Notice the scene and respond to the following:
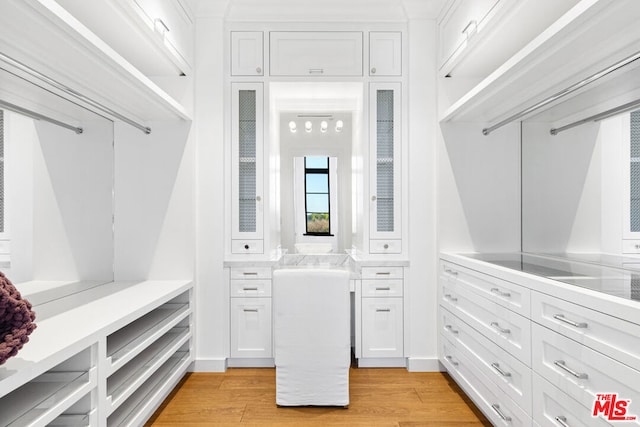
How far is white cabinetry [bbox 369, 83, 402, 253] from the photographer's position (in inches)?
113

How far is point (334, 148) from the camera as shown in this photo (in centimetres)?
343

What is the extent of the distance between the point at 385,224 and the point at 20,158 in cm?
228

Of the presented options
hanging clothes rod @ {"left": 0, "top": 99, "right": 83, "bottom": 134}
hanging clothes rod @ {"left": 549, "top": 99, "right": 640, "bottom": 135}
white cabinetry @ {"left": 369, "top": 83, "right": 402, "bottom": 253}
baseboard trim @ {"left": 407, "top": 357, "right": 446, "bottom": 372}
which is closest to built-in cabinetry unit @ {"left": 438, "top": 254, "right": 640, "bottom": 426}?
baseboard trim @ {"left": 407, "top": 357, "right": 446, "bottom": 372}

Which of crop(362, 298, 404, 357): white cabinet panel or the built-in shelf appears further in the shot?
crop(362, 298, 404, 357): white cabinet panel

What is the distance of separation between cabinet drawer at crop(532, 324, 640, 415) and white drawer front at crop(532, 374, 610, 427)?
3 cm

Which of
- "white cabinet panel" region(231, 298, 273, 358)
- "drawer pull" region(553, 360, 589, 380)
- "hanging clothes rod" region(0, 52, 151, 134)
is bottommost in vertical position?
"white cabinet panel" region(231, 298, 273, 358)

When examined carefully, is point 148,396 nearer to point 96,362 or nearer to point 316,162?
point 96,362

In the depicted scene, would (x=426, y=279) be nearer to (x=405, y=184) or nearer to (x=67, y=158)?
(x=405, y=184)

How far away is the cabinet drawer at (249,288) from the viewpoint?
2.84m

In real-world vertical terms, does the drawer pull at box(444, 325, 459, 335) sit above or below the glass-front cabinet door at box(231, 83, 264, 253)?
below

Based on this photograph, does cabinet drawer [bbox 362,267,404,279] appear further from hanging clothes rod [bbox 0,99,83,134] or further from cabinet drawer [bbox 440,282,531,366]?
hanging clothes rod [bbox 0,99,83,134]

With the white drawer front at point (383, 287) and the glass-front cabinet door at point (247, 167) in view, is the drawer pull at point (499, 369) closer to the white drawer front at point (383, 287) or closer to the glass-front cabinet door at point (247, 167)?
the white drawer front at point (383, 287)

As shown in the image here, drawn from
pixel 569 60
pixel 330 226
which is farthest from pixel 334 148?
pixel 569 60

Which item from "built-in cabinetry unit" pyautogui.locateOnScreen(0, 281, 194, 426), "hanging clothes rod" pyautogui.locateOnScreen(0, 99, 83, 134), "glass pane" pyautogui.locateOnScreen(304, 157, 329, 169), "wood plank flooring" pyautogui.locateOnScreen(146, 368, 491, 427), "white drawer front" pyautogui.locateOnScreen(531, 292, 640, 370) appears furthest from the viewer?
"glass pane" pyautogui.locateOnScreen(304, 157, 329, 169)
